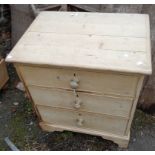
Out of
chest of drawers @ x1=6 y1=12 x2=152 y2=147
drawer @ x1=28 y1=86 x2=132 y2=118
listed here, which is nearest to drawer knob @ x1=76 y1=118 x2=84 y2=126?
chest of drawers @ x1=6 y1=12 x2=152 y2=147

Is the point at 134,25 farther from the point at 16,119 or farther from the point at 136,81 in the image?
the point at 16,119

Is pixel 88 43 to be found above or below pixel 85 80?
above

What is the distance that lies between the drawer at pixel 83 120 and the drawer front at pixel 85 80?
0.24 m

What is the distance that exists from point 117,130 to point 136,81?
0.47 metres

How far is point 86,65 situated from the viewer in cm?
95

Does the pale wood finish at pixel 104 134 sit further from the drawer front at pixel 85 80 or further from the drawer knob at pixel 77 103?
the drawer front at pixel 85 80

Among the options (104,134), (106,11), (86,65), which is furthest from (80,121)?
(106,11)

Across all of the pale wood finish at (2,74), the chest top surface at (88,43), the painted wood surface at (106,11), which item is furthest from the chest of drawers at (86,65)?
the pale wood finish at (2,74)

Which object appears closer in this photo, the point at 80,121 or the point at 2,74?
the point at 80,121

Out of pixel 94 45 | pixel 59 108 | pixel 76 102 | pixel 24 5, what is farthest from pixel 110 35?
pixel 24 5

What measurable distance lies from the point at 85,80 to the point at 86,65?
0.12 meters

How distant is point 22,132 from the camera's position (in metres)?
1.57

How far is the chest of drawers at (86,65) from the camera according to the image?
0.97 m

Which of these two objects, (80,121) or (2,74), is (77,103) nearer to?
(80,121)
